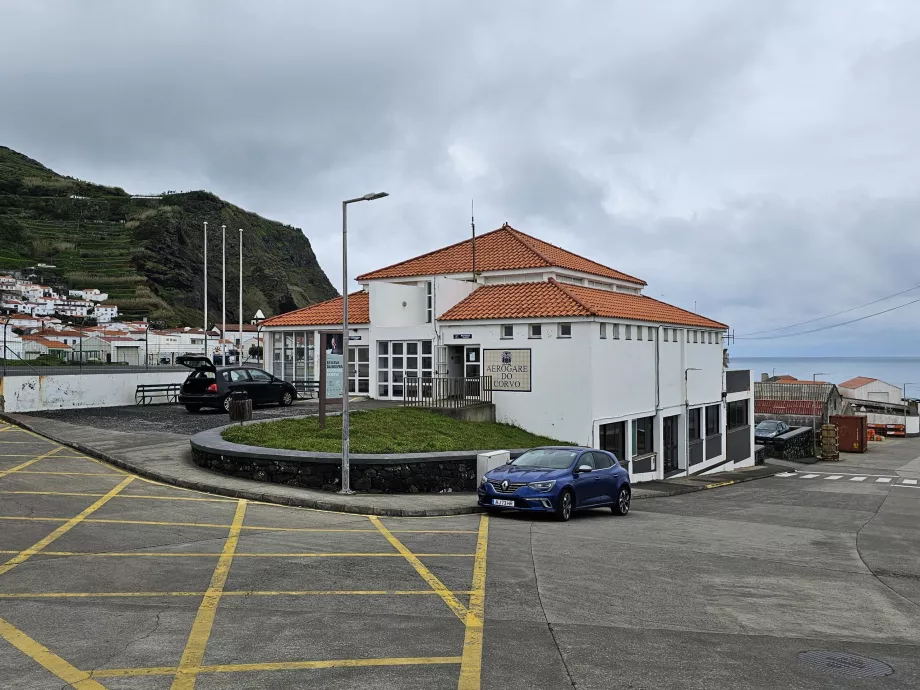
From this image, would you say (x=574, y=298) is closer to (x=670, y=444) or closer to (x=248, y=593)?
(x=670, y=444)

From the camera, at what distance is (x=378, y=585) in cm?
847

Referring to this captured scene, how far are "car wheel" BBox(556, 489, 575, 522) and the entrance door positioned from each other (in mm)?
17459

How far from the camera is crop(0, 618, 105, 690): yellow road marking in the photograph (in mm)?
5418

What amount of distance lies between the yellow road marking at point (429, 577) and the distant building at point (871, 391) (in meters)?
79.8

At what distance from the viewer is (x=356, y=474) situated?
52.0ft

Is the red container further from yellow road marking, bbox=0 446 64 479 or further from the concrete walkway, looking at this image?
yellow road marking, bbox=0 446 64 479

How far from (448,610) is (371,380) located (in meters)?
23.7

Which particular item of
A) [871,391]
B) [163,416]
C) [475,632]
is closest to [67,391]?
[163,416]

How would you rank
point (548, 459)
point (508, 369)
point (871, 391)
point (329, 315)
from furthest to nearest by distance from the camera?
point (871, 391) < point (329, 315) < point (508, 369) < point (548, 459)

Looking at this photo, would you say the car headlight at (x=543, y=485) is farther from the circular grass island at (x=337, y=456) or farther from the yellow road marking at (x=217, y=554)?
the yellow road marking at (x=217, y=554)

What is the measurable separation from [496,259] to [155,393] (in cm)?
1541

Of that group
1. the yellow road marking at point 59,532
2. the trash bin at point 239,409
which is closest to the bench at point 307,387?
the trash bin at point 239,409

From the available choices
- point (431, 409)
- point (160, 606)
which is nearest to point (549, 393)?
point (431, 409)

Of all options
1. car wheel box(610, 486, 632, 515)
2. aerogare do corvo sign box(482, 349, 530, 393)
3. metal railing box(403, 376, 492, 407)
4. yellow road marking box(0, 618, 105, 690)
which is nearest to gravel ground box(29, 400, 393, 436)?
metal railing box(403, 376, 492, 407)
